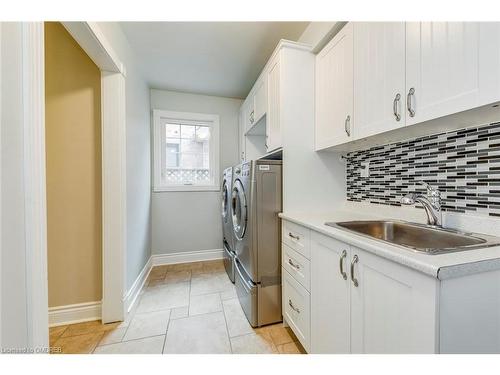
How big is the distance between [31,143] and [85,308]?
1568 millimetres

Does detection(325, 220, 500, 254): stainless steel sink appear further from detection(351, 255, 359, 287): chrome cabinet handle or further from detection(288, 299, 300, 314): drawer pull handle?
detection(288, 299, 300, 314): drawer pull handle

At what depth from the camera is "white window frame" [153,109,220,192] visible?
2.92 metres

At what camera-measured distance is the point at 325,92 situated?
159 cm

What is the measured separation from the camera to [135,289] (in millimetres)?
2006

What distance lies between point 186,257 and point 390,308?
278 centimetres

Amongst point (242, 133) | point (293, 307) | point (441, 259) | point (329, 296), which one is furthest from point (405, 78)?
point (242, 133)

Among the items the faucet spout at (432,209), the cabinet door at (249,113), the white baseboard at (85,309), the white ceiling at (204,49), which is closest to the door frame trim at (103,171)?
the white baseboard at (85,309)

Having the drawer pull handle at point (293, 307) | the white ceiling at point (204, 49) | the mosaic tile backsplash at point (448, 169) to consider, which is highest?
the white ceiling at point (204, 49)

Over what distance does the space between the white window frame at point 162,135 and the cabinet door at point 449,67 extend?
252cm

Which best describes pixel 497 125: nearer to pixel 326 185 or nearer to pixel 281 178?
pixel 326 185

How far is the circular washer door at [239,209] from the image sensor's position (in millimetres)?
1765

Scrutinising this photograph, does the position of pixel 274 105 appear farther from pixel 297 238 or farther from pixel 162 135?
pixel 162 135

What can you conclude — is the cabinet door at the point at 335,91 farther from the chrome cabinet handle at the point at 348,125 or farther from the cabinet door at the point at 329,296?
the cabinet door at the point at 329,296

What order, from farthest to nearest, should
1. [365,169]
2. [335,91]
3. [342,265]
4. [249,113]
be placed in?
[249,113]
[365,169]
[335,91]
[342,265]
